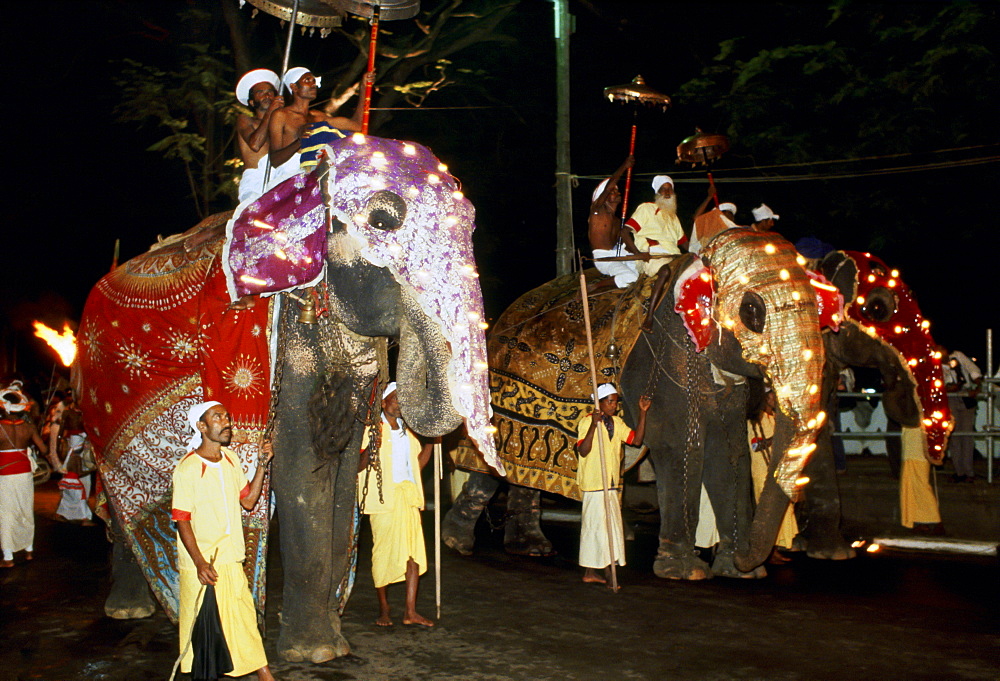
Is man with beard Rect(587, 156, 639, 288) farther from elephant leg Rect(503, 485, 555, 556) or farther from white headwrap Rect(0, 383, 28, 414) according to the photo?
white headwrap Rect(0, 383, 28, 414)

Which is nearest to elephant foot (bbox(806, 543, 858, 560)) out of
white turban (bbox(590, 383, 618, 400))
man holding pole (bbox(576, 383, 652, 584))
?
man holding pole (bbox(576, 383, 652, 584))

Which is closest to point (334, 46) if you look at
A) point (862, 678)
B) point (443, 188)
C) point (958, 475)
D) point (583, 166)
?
point (583, 166)

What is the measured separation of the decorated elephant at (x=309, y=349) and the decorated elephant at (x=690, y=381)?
Result: 3.15m

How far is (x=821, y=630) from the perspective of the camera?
730cm

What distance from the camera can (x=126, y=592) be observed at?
7840 millimetres

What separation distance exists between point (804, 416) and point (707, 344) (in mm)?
1234

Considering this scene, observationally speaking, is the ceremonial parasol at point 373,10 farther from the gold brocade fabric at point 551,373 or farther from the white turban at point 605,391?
the gold brocade fabric at point 551,373

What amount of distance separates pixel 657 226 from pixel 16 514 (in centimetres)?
679

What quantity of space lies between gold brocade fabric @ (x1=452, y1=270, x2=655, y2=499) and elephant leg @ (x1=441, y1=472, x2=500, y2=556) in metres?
0.34

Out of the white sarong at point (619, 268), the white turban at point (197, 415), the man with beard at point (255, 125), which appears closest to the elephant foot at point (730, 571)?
the white sarong at point (619, 268)

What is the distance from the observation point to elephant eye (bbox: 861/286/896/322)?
10.7m

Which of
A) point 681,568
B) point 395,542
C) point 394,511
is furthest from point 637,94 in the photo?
point 395,542

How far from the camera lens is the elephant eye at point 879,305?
35.1 ft

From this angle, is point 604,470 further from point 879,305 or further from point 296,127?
point 296,127
